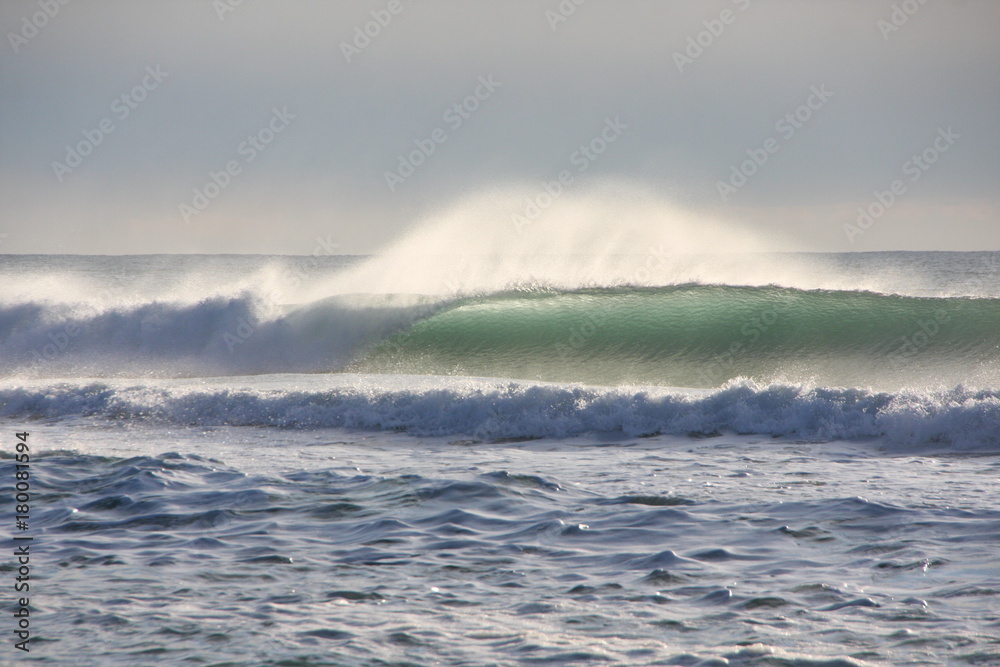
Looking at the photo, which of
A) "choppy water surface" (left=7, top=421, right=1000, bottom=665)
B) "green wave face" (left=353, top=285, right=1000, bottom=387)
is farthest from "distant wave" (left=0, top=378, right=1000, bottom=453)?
"green wave face" (left=353, top=285, right=1000, bottom=387)

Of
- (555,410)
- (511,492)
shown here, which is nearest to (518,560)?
(511,492)

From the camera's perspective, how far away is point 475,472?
818 cm

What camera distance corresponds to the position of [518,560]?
5.47 meters

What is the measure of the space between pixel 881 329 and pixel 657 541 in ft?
42.7

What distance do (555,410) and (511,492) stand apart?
158 inches

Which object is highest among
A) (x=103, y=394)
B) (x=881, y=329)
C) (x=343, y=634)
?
(x=881, y=329)

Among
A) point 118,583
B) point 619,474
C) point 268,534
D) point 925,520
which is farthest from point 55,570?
point 925,520

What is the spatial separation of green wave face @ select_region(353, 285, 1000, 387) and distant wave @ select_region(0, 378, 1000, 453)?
14.0 ft

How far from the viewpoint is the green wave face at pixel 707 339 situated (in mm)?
15648

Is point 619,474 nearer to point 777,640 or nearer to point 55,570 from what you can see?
point 777,640

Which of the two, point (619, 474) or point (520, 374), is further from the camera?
point (520, 374)

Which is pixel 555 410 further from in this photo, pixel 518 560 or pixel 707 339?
pixel 707 339

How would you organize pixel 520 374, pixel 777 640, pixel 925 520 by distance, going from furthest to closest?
1. pixel 520 374
2. pixel 925 520
3. pixel 777 640

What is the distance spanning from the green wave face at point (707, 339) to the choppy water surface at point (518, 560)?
7.00 metres
